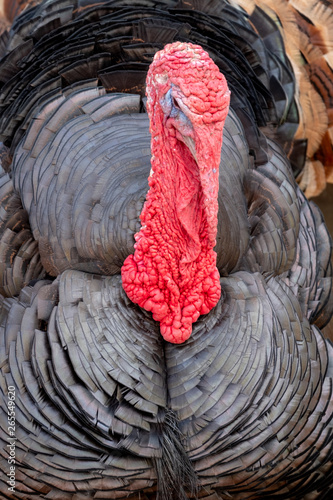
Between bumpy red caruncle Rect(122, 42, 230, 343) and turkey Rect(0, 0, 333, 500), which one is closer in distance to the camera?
bumpy red caruncle Rect(122, 42, 230, 343)

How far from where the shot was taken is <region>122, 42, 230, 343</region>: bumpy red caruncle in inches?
70.0

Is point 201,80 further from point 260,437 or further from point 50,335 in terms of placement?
point 260,437

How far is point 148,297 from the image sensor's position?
2125 millimetres

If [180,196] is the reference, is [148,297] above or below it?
below

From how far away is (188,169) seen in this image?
1951mm

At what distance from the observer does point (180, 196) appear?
197 cm

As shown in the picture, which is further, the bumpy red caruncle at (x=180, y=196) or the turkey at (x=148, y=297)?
the turkey at (x=148, y=297)

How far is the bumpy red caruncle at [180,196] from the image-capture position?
1777mm

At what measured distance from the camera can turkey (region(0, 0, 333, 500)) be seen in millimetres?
2043

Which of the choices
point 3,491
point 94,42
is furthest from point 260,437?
point 94,42

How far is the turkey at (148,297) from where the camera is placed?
6.70 feet

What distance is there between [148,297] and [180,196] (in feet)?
1.28

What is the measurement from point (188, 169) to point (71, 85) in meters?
0.92

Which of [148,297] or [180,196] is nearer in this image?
[180,196]
